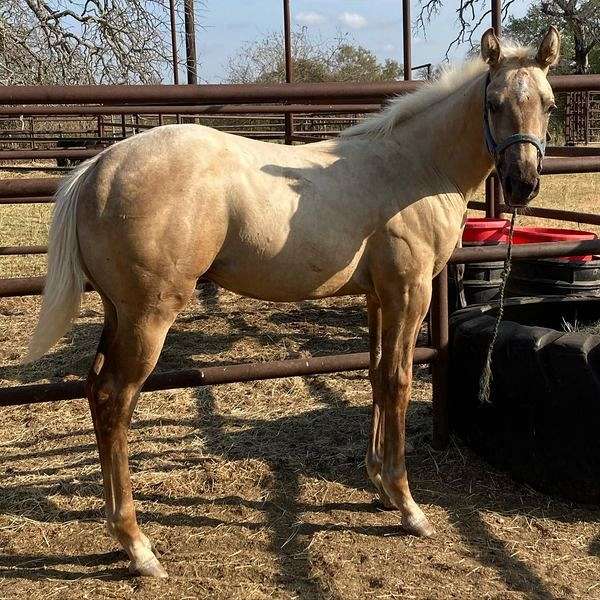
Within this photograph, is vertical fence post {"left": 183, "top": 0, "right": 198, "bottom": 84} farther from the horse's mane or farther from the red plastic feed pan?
the horse's mane

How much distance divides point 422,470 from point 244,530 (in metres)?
0.91

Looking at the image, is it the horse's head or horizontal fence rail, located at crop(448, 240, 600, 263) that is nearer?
the horse's head

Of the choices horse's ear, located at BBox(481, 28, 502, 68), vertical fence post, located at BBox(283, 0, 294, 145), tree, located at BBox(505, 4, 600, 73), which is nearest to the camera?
horse's ear, located at BBox(481, 28, 502, 68)

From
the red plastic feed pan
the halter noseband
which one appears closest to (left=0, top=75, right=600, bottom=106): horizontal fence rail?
the halter noseband

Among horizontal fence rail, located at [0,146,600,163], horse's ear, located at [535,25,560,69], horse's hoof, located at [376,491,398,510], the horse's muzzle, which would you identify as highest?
horse's ear, located at [535,25,560,69]

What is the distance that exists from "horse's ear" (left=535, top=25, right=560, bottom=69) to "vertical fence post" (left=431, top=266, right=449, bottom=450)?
1057 mm

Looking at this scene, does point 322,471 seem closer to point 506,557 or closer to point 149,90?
point 506,557

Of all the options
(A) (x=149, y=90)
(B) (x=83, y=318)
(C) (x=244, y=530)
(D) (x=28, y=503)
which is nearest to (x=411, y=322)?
(C) (x=244, y=530)

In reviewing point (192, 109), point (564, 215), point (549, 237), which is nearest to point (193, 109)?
point (192, 109)

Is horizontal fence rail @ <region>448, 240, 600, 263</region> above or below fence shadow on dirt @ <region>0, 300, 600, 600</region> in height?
above

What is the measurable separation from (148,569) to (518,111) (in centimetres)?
192

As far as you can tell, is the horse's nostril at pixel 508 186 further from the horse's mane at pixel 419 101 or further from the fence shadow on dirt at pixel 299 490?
the fence shadow on dirt at pixel 299 490

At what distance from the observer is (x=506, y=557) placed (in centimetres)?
248

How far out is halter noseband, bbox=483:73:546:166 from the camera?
2.31 metres
